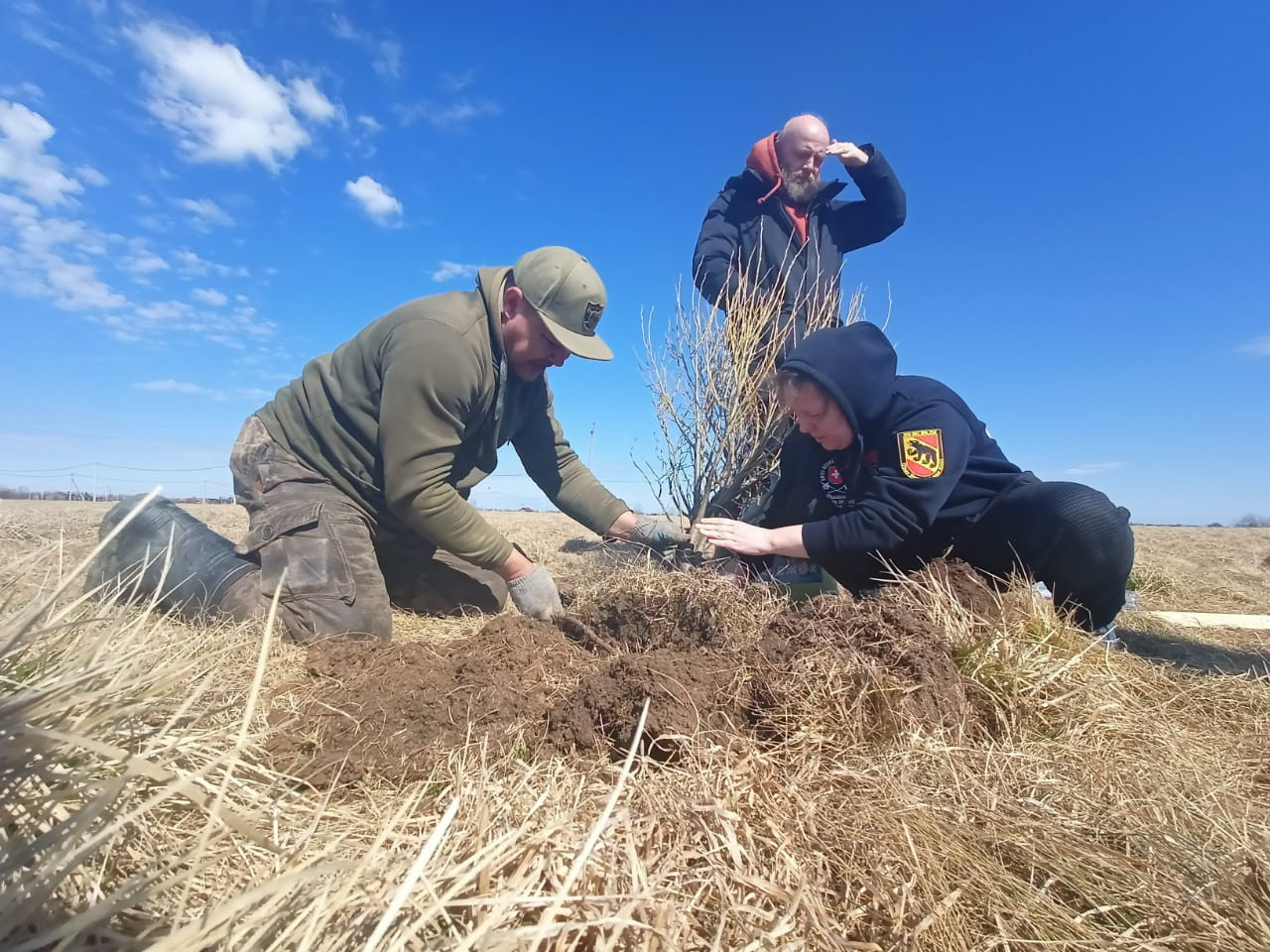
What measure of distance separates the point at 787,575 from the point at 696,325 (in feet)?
6.46

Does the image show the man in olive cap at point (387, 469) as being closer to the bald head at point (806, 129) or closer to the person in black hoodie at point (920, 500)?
the person in black hoodie at point (920, 500)

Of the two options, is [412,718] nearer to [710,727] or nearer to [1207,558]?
[710,727]

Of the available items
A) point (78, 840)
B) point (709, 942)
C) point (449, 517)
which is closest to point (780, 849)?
point (709, 942)

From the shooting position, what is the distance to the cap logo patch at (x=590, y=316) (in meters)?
3.46

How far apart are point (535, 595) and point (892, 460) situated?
1.85m

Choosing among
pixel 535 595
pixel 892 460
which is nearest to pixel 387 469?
pixel 535 595

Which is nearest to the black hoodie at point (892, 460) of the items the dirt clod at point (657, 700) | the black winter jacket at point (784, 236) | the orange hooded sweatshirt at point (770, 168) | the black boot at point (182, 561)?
the dirt clod at point (657, 700)

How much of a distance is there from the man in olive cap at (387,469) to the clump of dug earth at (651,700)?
1.10m

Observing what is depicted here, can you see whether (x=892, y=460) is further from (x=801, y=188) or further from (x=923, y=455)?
(x=801, y=188)

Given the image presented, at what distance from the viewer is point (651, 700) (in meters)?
1.66

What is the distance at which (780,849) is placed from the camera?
1.16 meters

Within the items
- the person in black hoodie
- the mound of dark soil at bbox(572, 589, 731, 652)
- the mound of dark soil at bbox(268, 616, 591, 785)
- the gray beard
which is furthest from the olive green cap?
the gray beard

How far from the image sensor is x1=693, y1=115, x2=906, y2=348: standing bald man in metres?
4.57

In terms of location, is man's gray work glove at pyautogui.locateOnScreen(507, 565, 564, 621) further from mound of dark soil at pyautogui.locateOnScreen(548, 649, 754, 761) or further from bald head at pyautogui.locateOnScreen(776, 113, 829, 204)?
bald head at pyautogui.locateOnScreen(776, 113, 829, 204)
